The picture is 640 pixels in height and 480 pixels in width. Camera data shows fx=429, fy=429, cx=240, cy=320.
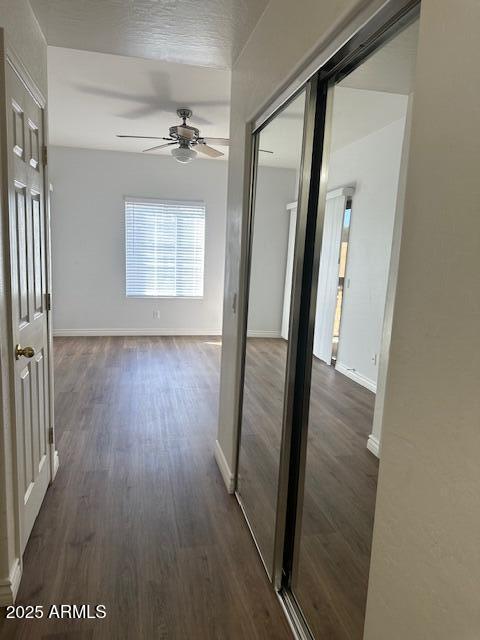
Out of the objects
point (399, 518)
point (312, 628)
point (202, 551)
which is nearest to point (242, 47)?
point (399, 518)

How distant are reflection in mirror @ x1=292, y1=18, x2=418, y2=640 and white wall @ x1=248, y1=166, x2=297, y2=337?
1.25 ft

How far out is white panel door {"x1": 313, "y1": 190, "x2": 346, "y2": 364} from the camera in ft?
5.38

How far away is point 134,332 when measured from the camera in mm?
6719

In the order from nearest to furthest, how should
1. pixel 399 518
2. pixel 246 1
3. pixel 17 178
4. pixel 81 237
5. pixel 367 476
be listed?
pixel 399 518, pixel 367 476, pixel 17 178, pixel 246 1, pixel 81 237

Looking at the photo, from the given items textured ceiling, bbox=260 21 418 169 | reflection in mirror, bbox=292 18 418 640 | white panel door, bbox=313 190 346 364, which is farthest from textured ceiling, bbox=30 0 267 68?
white panel door, bbox=313 190 346 364

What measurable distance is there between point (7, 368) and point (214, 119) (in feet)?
12.2

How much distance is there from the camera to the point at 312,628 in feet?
5.22

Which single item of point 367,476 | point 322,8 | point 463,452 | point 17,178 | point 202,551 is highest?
point 322,8

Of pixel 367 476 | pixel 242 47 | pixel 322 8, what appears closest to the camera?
pixel 322 8

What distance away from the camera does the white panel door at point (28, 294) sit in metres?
1.67

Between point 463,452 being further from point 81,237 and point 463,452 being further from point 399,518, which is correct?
point 81,237

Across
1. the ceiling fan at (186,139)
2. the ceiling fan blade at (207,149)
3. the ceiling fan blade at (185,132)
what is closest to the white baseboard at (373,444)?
the ceiling fan at (186,139)

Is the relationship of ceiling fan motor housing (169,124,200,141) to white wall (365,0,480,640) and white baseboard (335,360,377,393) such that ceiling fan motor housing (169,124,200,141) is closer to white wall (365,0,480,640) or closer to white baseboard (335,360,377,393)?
white baseboard (335,360,377,393)

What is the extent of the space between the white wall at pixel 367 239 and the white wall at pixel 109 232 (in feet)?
17.2
